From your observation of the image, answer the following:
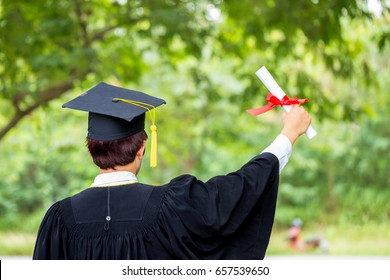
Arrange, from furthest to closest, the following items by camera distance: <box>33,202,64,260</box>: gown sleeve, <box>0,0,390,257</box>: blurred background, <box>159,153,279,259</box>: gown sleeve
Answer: <box>0,0,390,257</box>: blurred background, <box>33,202,64,260</box>: gown sleeve, <box>159,153,279,259</box>: gown sleeve

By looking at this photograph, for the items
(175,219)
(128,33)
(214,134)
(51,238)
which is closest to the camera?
(175,219)

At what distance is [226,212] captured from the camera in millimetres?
2396

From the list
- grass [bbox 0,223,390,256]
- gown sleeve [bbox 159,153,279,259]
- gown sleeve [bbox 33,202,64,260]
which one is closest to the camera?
gown sleeve [bbox 159,153,279,259]

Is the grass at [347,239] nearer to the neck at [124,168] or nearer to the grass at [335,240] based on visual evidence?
the grass at [335,240]

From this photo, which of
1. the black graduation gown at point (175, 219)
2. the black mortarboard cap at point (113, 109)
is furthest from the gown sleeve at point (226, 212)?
the black mortarboard cap at point (113, 109)

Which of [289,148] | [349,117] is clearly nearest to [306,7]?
[349,117]

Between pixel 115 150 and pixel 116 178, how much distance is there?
0.10 m

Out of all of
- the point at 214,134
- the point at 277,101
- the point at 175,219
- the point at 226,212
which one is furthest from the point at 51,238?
the point at 214,134

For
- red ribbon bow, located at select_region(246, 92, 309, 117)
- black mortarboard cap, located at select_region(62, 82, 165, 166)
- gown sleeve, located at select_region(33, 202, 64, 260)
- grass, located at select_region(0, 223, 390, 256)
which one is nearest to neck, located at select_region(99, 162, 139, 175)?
black mortarboard cap, located at select_region(62, 82, 165, 166)

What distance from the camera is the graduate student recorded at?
2.40 metres

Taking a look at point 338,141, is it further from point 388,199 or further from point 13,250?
point 13,250

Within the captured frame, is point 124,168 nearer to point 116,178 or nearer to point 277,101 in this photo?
point 116,178

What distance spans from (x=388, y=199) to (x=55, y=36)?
11.6 meters

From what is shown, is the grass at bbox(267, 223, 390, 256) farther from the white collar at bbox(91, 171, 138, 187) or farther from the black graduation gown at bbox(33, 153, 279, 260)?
the white collar at bbox(91, 171, 138, 187)
